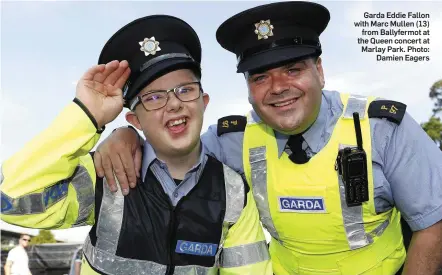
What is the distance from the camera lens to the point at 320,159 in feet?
10.3

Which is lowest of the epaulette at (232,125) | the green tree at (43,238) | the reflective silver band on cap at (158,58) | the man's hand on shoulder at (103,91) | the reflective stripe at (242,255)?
the green tree at (43,238)

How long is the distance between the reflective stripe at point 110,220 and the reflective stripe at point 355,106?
1.46m

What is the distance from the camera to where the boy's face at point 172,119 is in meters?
2.85

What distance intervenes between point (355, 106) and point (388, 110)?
201mm

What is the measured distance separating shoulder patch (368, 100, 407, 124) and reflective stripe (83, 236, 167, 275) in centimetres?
155

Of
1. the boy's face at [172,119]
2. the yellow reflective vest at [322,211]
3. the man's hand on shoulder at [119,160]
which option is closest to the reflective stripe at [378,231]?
the yellow reflective vest at [322,211]

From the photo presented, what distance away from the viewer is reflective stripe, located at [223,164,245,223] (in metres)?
2.95

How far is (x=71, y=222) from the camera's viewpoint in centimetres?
284

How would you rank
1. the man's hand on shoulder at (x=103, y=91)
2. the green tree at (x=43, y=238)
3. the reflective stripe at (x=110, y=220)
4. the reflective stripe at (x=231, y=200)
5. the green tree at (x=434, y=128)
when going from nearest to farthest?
1. the man's hand on shoulder at (x=103, y=91)
2. the reflective stripe at (x=110, y=220)
3. the reflective stripe at (x=231, y=200)
4. the green tree at (x=43, y=238)
5. the green tree at (x=434, y=128)

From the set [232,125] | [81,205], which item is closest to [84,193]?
[81,205]

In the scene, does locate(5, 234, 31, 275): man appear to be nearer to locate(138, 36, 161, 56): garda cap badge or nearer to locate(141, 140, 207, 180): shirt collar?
locate(141, 140, 207, 180): shirt collar

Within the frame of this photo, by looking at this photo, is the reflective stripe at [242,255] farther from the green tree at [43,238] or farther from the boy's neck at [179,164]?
the green tree at [43,238]

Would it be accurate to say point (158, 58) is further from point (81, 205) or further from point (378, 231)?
point (378, 231)

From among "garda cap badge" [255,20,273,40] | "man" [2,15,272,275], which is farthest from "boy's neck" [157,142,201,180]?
"garda cap badge" [255,20,273,40]
